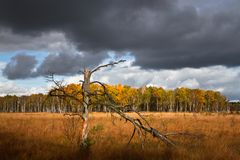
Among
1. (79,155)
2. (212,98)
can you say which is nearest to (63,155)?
(79,155)

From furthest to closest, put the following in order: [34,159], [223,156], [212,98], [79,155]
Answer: [212,98], [223,156], [79,155], [34,159]

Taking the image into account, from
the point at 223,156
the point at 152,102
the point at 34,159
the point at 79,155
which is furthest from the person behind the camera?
the point at 152,102

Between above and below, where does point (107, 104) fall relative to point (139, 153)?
above

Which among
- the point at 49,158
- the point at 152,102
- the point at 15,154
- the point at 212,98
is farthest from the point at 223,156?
the point at 212,98

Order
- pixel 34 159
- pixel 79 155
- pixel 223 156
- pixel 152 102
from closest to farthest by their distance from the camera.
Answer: pixel 34 159
pixel 79 155
pixel 223 156
pixel 152 102

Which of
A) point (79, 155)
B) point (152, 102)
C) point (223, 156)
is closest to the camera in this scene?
point (79, 155)

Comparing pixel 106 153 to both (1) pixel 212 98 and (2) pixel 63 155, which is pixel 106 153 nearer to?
(2) pixel 63 155

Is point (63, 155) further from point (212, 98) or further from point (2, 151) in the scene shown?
point (212, 98)

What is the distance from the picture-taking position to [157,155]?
29.8 ft

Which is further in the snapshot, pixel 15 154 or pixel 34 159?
pixel 15 154

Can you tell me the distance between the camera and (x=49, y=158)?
26.4ft

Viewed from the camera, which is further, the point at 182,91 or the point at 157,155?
the point at 182,91

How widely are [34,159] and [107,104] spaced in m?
2.65

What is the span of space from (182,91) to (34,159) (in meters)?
120
